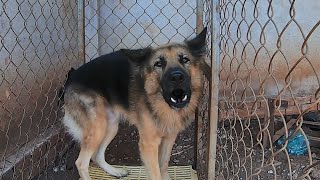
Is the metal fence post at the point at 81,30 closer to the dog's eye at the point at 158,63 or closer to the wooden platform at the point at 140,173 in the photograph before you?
the wooden platform at the point at 140,173

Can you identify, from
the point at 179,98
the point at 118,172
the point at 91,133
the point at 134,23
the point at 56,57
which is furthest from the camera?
the point at 134,23

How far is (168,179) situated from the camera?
3166mm

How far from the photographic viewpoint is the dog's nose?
8.16 feet

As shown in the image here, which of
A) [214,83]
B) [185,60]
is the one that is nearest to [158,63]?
[185,60]

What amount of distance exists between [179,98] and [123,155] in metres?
1.65

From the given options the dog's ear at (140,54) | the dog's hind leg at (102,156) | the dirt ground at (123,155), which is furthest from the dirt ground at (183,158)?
the dog's ear at (140,54)

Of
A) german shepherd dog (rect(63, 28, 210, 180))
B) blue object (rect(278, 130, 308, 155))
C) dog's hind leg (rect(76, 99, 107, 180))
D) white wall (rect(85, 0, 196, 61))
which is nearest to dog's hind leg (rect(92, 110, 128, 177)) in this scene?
german shepherd dog (rect(63, 28, 210, 180))

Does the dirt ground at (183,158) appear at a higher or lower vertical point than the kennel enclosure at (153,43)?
lower

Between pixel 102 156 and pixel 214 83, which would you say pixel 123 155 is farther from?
pixel 214 83

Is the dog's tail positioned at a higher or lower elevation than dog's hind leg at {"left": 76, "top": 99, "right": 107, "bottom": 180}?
higher

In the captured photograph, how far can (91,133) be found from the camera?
3160mm

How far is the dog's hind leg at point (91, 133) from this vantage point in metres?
3.15

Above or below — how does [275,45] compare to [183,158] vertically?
above

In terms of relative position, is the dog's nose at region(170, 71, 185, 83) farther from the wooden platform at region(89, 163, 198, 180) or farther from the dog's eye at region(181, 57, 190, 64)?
the wooden platform at region(89, 163, 198, 180)
